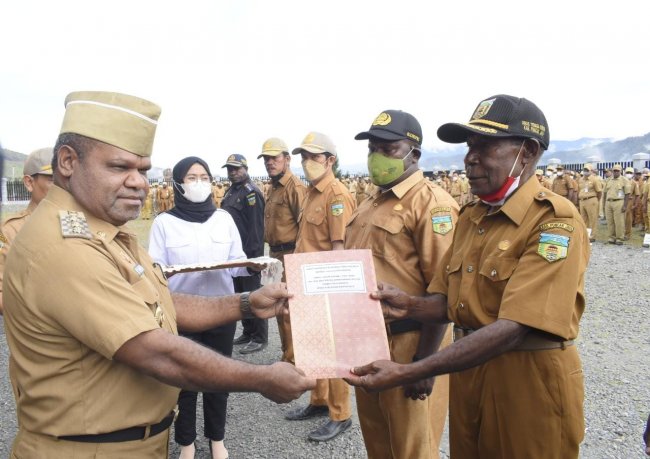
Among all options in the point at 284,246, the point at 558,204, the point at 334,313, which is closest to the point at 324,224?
the point at 284,246

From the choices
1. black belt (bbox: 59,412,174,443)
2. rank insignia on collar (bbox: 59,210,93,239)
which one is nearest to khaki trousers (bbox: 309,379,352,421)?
black belt (bbox: 59,412,174,443)

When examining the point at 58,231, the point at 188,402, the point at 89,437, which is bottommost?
the point at 188,402

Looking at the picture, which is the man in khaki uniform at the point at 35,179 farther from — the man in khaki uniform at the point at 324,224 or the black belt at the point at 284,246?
the black belt at the point at 284,246

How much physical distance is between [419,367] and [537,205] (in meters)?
0.89

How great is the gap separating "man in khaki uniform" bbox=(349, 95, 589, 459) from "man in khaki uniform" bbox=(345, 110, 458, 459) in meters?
0.47

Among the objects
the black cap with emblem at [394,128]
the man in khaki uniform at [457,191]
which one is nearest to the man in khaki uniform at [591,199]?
the man in khaki uniform at [457,191]

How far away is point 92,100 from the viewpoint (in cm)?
181

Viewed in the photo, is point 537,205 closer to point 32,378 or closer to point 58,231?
point 58,231

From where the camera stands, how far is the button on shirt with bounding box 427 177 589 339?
190cm

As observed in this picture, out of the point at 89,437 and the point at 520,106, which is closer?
the point at 89,437

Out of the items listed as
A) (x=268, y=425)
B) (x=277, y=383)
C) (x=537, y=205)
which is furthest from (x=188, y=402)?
(x=537, y=205)

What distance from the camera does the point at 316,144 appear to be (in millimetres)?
5023

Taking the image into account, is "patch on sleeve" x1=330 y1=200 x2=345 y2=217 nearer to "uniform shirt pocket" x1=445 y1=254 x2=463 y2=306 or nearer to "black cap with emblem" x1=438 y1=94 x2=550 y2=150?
"uniform shirt pocket" x1=445 y1=254 x2=463 y2=306

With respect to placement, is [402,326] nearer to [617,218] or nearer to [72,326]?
[72,326]
